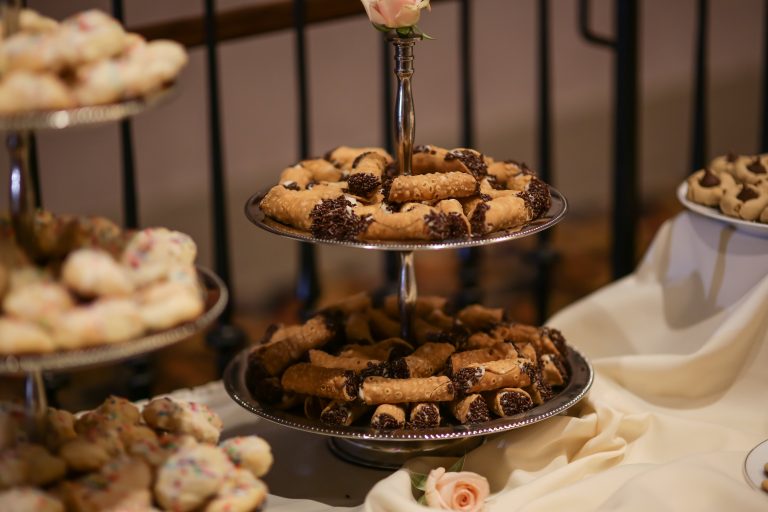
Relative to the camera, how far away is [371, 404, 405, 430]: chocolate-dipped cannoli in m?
1.51

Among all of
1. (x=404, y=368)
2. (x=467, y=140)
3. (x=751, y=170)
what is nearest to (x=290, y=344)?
(x=404, y=368)

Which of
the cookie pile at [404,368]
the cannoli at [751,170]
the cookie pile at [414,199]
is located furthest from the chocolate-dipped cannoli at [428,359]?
the cannoli at [751,170]

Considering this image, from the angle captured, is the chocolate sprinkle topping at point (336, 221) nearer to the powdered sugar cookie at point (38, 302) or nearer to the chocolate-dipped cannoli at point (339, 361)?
the chocolate-dipped cannoli at point (339, 361)

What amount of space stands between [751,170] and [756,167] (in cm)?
2

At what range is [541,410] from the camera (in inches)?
61.2

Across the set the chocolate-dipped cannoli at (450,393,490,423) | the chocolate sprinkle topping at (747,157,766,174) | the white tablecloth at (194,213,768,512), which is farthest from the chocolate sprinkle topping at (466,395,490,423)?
the chocolate sprinkle topping at (747,157,766,174)

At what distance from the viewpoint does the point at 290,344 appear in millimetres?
1649

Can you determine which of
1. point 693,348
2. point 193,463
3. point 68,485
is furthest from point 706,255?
point 68,485

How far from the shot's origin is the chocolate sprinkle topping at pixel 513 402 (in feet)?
5.06

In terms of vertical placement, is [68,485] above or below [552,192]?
below

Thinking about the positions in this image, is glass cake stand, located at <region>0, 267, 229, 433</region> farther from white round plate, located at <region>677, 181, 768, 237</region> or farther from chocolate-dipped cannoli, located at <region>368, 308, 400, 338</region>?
white round plate, located at <region>677, 181, 768, 237</region>

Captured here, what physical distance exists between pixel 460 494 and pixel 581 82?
3427 millimetres

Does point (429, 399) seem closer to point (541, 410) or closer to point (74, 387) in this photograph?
point (541, 410)

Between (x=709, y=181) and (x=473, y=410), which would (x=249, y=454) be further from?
(x=709, y=181)
